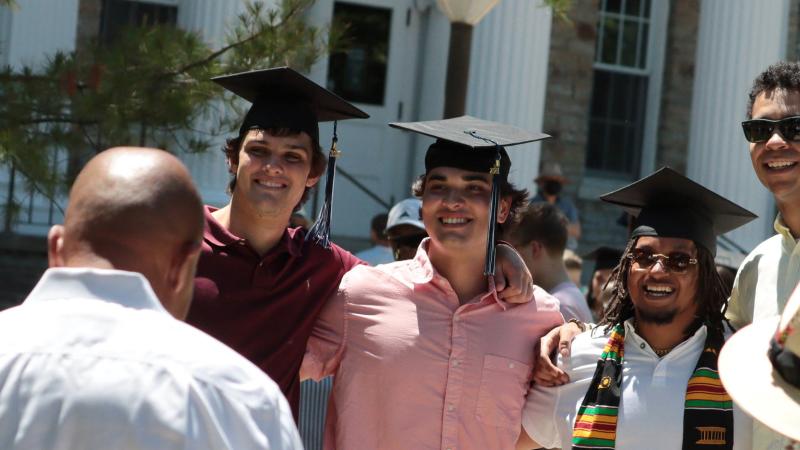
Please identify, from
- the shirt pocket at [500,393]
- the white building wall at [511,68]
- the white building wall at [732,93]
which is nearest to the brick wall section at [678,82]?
the white building wall at [732,93]

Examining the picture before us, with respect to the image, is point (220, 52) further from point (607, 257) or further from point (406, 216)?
point (607, 257)

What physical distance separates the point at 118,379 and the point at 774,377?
1.14 meters

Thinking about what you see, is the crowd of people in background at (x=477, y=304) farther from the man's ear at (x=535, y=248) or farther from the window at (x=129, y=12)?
the window at (x=129, y=12)

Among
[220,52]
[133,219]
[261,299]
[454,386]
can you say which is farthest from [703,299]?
[220,52]

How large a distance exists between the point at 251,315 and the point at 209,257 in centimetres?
22

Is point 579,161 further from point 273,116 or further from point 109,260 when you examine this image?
point 109,260

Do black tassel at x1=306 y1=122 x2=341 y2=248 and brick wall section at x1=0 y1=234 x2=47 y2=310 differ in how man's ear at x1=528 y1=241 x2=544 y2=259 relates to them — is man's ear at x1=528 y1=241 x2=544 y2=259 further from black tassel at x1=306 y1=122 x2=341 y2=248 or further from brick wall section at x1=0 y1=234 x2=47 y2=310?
brick wall section at x1=0 y1=234 x2=47 y2=310

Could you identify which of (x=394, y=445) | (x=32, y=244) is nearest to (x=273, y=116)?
(x=394, y=445)

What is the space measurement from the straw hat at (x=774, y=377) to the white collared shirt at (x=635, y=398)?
1186mm

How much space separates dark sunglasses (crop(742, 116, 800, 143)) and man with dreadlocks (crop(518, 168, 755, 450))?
223 millimetres

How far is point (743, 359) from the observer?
92.6 inches

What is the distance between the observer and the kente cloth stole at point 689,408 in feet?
11.4

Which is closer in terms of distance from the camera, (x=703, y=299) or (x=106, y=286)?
(x=106, y=286)

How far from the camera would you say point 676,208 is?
3855 millimetres
